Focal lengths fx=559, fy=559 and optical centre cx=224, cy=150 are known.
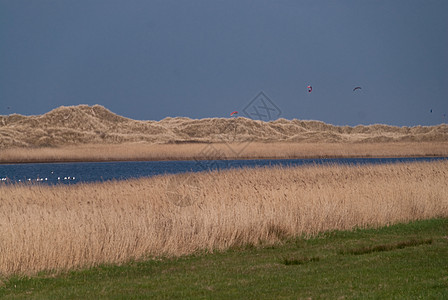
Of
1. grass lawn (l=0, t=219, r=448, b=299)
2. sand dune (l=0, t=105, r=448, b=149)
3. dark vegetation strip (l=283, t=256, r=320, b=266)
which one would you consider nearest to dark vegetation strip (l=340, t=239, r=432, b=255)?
grass lawn (l=0, t=219, r=448, b=299)

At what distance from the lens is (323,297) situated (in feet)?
23.8

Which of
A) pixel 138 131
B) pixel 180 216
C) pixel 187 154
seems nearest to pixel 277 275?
pixel 180 216

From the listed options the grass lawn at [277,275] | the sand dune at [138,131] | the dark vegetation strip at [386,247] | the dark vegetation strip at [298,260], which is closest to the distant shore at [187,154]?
the sand dune at [138,131]

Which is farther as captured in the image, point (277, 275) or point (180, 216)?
point (180, 216)

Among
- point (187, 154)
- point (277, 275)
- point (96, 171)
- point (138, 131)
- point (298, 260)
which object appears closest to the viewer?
point (277, 275)

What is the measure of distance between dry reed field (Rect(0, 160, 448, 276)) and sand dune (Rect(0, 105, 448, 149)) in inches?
2090

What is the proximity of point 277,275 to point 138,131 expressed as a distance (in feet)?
275

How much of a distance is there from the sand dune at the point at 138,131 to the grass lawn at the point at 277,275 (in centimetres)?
5918

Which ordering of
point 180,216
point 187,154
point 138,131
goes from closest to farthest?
1. point 180,216
2. point 187,154
3. point 138,131

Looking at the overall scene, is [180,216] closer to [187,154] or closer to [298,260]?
[298,260]

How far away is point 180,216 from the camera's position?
41.1 feet

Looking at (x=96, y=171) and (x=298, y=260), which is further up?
(x=96, y=171)

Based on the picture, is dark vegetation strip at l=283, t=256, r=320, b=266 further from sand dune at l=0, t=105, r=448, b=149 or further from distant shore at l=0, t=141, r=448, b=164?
sand dune at l=0, t=105, r=448, b=149

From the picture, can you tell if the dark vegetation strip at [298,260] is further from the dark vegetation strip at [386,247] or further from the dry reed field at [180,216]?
the dry reed field at [180,216]
